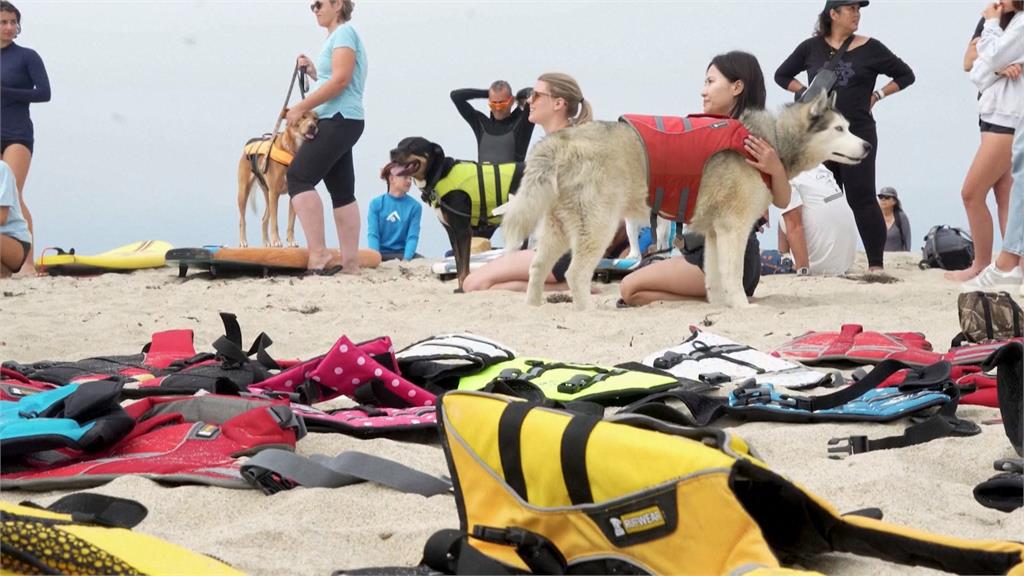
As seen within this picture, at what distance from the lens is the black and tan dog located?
324 inches

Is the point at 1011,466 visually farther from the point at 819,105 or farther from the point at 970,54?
the point at 970,54

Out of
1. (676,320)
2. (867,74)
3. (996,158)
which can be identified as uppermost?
(867,74)

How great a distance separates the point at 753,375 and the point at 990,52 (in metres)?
4.21

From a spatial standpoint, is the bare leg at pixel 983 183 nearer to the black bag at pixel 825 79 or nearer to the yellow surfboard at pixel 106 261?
the black bag at pixel 825 79

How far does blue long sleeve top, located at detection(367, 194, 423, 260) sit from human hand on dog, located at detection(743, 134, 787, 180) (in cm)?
561

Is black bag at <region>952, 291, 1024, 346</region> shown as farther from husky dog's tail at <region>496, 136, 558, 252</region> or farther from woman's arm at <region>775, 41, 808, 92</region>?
woman's arm at <region>775, 41, 808, 92</region>

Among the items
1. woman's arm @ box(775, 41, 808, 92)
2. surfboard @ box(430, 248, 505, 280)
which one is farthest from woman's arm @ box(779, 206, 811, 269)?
surfboard @ box(430, 248, 505, 280)

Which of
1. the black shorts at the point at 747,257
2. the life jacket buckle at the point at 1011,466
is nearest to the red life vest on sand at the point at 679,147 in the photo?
the black shorts at the point at 747,257

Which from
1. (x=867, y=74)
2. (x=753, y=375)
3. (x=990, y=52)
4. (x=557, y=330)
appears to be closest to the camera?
(x=753, y=375)

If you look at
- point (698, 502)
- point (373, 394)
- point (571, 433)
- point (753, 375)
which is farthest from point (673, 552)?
point (753, 375)

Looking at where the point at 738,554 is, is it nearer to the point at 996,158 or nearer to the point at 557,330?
the point at 557,330

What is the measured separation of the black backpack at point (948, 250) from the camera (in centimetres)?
923

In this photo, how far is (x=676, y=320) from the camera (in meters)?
5.78

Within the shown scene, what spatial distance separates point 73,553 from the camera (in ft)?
5.25
